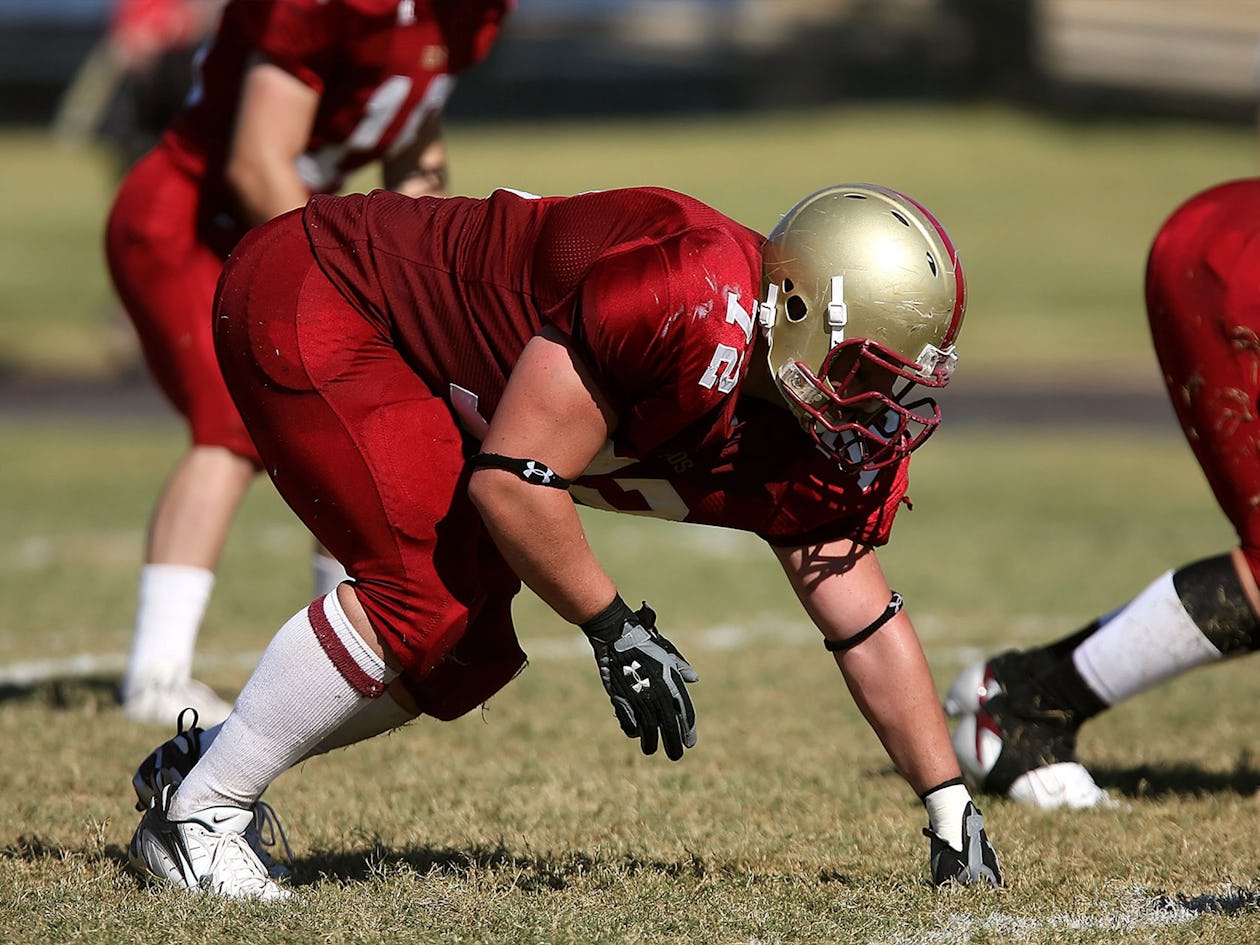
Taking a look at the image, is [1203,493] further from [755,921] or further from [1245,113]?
[1245,113]

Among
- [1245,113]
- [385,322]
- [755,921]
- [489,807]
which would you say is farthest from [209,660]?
[1245,113]

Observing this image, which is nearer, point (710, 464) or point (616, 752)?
point (710, 464)

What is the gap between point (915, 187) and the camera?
22.5 m

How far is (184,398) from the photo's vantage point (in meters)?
4.57

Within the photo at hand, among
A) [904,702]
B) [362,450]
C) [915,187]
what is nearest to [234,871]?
[362,450]

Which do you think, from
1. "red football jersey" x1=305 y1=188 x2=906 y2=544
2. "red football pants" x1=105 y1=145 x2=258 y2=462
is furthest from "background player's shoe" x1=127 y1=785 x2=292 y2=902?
"red football pants" x1=105 y1=145 x2=258 y2=462

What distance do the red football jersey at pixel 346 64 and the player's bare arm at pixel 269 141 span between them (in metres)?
0.05

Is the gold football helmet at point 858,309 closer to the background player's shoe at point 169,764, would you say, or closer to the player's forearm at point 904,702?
the player's forearm at point 904,702

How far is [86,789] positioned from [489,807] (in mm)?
946

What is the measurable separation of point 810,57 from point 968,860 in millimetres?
26126

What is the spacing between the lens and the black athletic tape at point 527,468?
2.78m

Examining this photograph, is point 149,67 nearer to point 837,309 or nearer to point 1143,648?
point 1143,648

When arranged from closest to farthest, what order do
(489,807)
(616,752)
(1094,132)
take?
(489,807) < (616,752) < (1094,132)

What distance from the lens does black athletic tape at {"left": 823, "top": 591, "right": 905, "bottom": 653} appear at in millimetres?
3191
